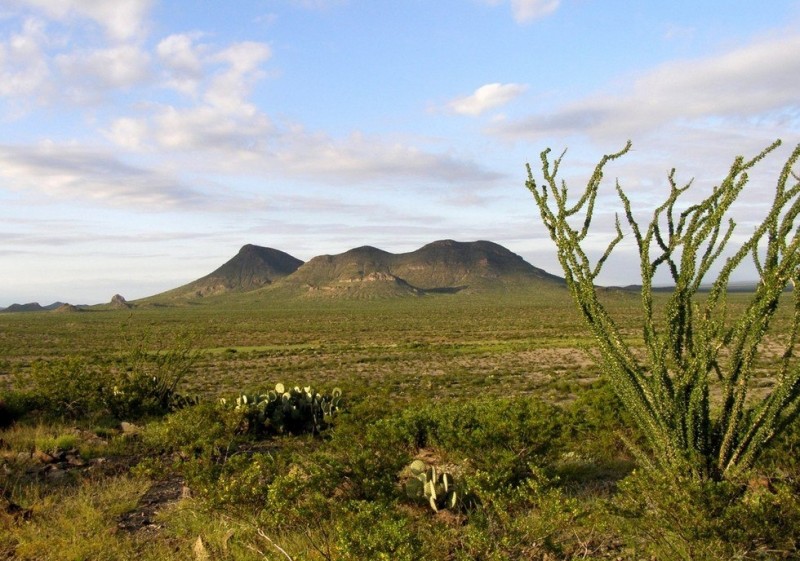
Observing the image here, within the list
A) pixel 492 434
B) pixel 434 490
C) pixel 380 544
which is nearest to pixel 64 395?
pixel 492 434

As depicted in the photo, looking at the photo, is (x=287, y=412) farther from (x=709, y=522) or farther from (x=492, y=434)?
(x=709, y=522)

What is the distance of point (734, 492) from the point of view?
4836 mm

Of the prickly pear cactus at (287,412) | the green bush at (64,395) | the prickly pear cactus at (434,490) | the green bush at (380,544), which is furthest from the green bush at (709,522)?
the green bush at (64,395)

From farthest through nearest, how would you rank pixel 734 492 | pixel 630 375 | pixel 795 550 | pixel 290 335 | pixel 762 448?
pixel 290 335, pixel 630 375, pixel 762 448, pixel 734 492, pixel 795 550

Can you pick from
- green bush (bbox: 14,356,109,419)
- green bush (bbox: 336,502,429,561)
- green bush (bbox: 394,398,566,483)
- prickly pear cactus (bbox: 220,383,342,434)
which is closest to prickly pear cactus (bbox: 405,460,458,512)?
green bush (bbox: 394,398,566,483)

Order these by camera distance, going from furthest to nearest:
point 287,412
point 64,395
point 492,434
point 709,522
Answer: point 64,395, point 287,412, point 492,434, point 709,522

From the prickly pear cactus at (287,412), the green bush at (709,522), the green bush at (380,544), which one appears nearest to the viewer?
the green bush at (380,544)

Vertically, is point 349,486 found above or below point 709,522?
below

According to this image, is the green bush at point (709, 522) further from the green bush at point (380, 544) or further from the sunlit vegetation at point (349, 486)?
the green bush at point (380, 544)

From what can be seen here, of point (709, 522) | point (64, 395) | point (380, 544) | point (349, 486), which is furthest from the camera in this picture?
point (64, 395)

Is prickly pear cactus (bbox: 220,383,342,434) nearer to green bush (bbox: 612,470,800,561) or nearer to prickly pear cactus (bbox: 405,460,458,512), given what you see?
prickly pear cactus (bbox: 405,460,458,512)

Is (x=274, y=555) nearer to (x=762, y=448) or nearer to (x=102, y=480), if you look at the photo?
(x=102, y=480)

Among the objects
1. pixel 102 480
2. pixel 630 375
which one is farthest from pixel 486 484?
pixel 102 480

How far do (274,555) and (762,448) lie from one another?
4.62 meters
